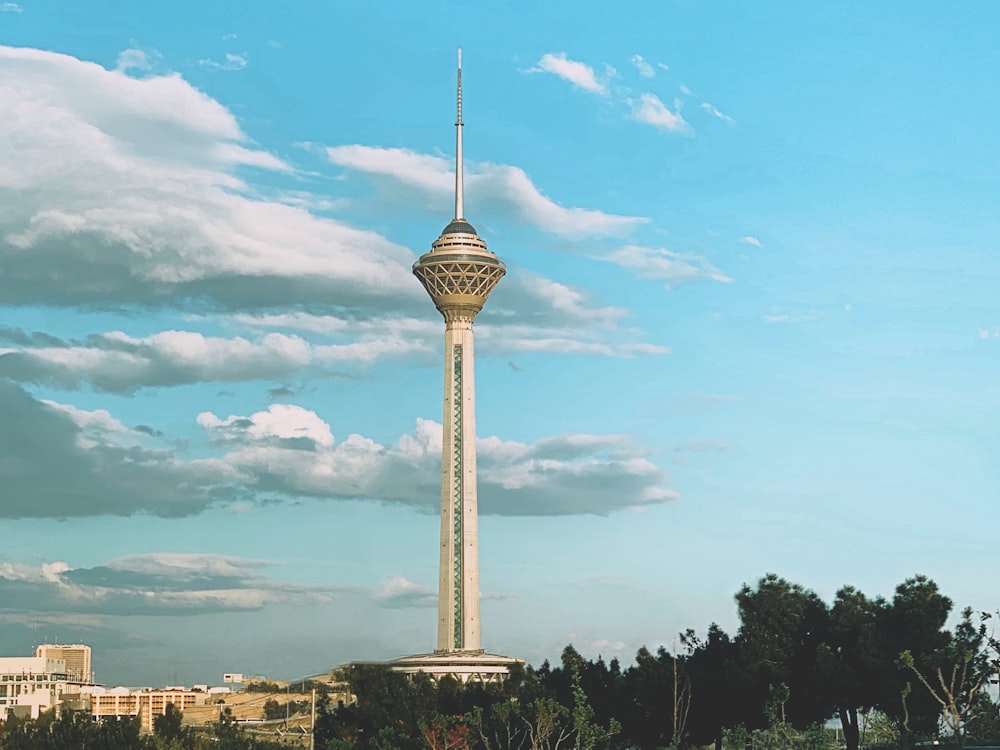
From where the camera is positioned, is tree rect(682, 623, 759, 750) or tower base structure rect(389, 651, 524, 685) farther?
tower base structure rect(389, 651, 524, 685)

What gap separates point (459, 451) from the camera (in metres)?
160

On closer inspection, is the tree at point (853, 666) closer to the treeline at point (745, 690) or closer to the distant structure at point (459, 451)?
the treeline at point (745, 690)

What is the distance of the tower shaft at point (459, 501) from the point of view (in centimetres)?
15725

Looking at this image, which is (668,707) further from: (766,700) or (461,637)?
(461,637)

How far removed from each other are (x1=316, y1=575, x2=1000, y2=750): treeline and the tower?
41.3 meters

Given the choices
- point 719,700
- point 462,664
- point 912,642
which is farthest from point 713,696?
point 462,664

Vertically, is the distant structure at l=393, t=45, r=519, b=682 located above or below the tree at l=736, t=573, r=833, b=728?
above

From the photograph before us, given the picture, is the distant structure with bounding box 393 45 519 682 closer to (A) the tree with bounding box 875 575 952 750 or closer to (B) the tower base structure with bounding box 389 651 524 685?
(B) the tower base structure with bounding box 389 651 524 685

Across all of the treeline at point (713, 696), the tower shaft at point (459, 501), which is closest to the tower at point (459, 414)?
the tower shaft at point (459, 501)

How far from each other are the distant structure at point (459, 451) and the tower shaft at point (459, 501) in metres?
0.11

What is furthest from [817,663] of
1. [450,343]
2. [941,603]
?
[450,343]

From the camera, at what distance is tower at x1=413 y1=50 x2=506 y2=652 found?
158 m

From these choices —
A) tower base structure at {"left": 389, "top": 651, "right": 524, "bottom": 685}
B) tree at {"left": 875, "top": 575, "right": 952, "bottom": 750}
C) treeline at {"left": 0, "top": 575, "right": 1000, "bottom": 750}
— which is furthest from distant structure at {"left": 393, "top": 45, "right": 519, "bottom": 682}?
tree at {"left": 875, "top": 575, "right": 952, "bottom": 750}

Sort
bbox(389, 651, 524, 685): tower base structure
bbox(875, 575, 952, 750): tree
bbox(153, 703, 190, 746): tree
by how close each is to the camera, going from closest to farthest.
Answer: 1. bbox(153, 703, 190, 746): tree
2. bbox(875, 575, 952, 750): tree
3. bbox(389, 651, 524, 685): tower base structure
